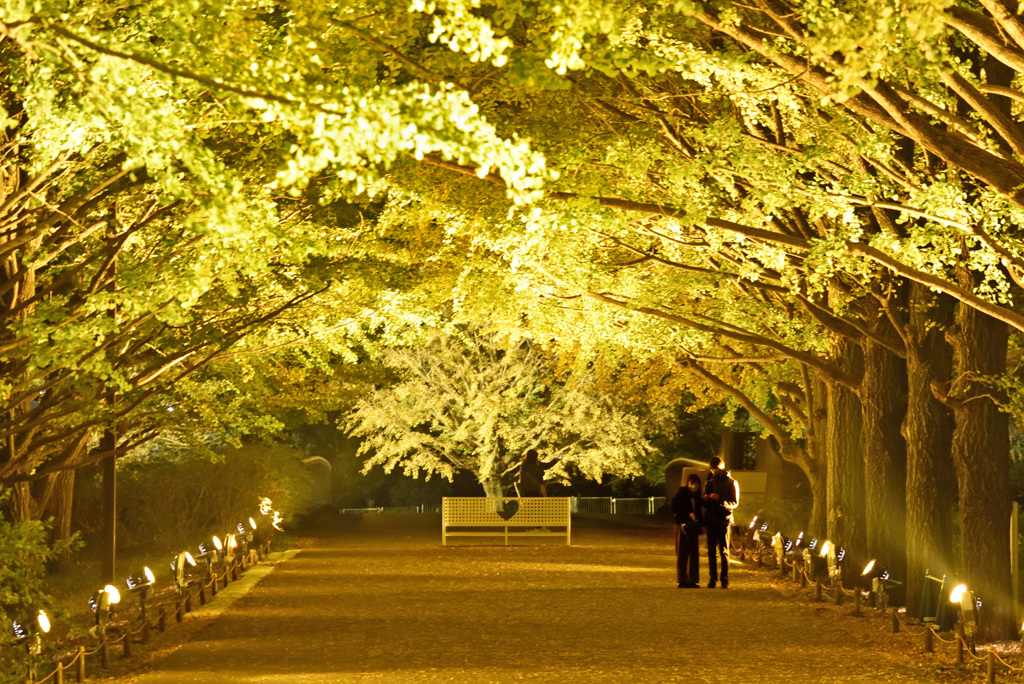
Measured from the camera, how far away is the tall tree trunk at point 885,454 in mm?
16859

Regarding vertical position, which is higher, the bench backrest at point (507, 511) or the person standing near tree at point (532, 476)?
the person standing near tree at point (532, 476)

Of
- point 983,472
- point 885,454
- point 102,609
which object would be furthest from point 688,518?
point 102,609

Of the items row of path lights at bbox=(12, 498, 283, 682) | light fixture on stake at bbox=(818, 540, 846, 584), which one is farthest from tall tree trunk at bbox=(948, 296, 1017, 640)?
row of path lights at bbox=(12, 498, 283, 682)

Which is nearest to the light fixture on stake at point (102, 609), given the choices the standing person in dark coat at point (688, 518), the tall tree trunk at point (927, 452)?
the standing person in dark coat at point (688, 518)

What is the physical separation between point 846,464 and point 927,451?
11.9ft

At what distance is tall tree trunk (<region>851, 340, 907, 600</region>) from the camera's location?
55.3 feet

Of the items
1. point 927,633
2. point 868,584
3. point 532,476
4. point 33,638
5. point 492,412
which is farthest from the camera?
point 492,412

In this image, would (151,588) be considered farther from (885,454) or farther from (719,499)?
(885,454)

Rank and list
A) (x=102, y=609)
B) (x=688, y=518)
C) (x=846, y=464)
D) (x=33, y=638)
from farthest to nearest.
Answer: (x=846, y=464), (x=688, y=518), (x=102, y=609), (x=33, y=638)

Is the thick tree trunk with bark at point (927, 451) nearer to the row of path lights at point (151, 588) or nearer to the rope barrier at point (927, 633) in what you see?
the rope barrier at point (927, 633)

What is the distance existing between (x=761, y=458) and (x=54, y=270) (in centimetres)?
2628

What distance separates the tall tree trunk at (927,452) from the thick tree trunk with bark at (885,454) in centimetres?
147

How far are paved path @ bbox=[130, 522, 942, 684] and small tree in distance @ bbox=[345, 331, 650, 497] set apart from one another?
10.8m

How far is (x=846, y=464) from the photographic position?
736 inches
